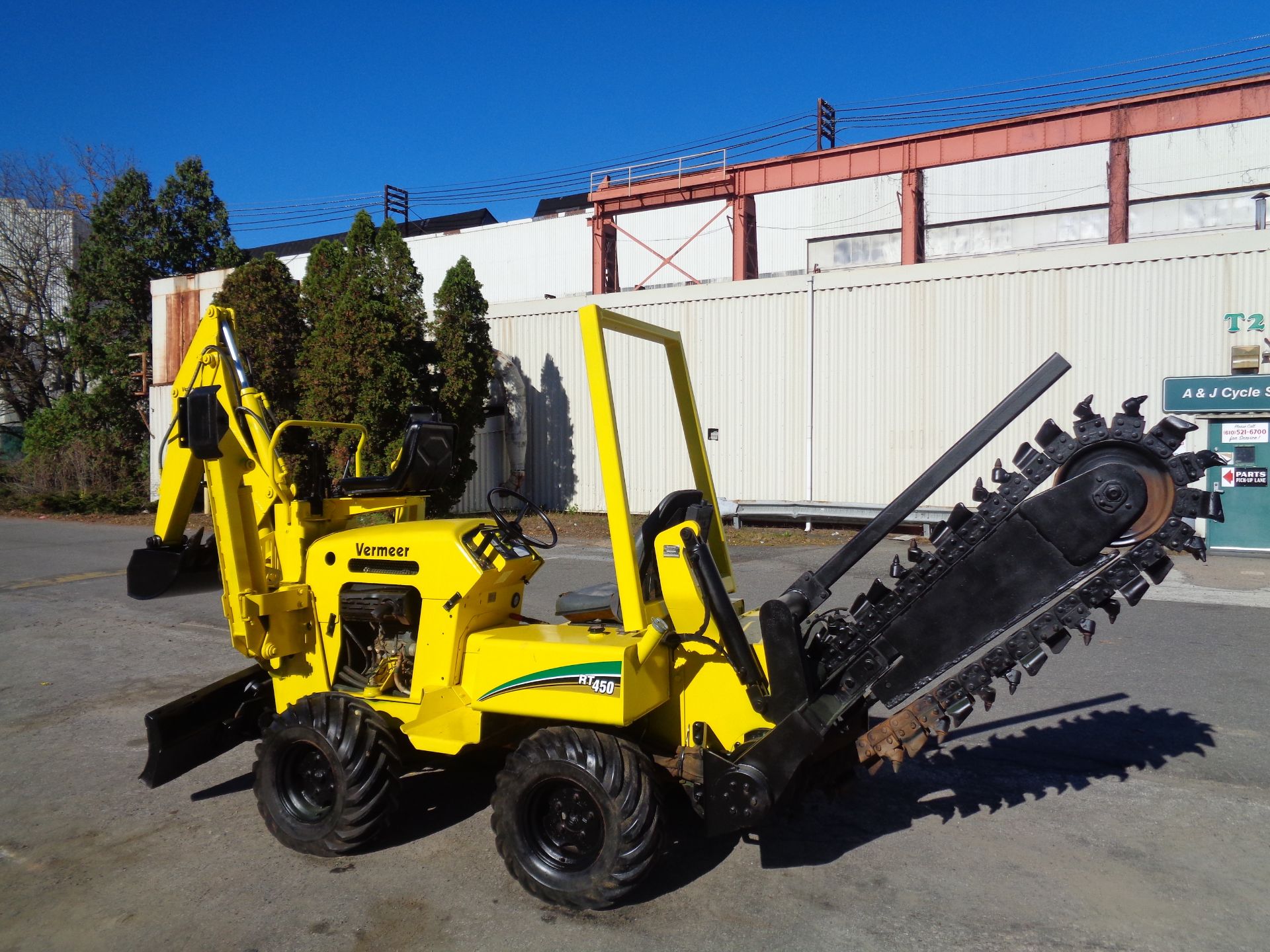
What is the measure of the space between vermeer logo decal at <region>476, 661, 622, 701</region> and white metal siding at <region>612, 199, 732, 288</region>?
28273 millimetres

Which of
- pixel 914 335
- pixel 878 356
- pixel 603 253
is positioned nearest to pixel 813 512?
pixel 878 356

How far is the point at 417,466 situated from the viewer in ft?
16.1

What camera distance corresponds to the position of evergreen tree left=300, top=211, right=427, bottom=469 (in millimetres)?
17375

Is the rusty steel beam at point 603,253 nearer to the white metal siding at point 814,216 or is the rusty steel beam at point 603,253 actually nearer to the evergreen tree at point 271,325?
the white metal siding at point 814,216

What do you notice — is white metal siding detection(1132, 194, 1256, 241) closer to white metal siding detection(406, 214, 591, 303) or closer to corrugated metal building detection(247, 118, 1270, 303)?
corrugated metal building detection(247, 118, 1270, 303)

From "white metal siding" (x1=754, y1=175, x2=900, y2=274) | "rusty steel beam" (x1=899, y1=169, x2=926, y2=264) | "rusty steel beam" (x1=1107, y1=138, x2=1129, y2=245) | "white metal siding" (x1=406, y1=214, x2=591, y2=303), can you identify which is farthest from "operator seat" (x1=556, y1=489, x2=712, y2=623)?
"white metal siding" (x1=406, y1=214, x2=591, y2=303)

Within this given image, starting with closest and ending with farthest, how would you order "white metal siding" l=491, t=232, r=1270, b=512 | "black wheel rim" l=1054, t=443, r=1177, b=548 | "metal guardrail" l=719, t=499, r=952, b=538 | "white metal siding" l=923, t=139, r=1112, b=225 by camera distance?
"black wheel rim" l=1054, t=443, r=1177, b=548, "white metal siding" l=491, t=232, r=1270, b=512, "metal guardrail" l=719, t=499, r=952, b=538, "white metal siding" l=923, t=139, r=1112, b=225

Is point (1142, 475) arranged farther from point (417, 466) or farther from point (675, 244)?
point (675, 244)

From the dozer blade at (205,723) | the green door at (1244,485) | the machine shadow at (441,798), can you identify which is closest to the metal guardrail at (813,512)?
the green door at (1244,485)

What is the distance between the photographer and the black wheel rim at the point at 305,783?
4418 mm

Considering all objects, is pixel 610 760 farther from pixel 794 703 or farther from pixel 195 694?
pixel 195 694

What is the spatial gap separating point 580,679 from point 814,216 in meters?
28.3

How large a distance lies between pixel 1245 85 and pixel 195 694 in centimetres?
2809

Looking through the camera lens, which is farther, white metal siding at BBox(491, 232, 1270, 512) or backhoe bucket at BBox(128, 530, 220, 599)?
white metal siding at BBox(491, 232, 1270, 512)
